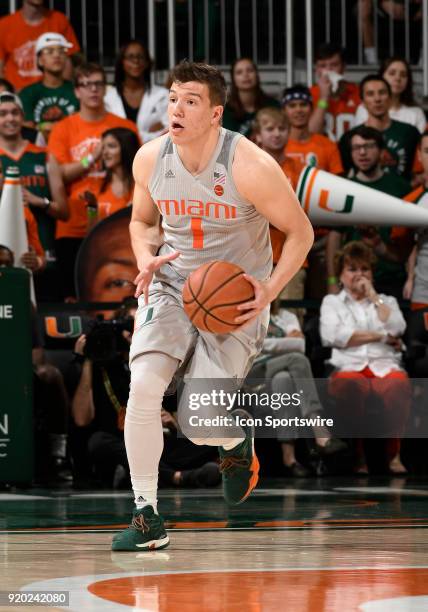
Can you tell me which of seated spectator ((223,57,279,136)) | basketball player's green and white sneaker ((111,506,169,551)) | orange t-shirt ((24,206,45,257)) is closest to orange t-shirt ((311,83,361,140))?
seated spectator ((223,57,279,136))

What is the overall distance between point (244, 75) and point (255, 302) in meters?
6.48

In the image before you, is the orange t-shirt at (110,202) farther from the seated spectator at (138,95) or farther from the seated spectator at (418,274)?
the seated spectator at (418,274)

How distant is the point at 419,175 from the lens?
37.4 ft

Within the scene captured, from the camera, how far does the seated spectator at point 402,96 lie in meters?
12.0

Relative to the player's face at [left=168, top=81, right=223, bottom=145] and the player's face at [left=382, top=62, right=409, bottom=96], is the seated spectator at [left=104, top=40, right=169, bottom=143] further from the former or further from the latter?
the player's face at [left=168, top=81, right=223, bottom=145]

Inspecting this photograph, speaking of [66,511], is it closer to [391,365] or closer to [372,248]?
[391,365]

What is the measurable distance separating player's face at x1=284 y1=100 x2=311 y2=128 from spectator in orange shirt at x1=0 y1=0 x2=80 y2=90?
2322 millimetres

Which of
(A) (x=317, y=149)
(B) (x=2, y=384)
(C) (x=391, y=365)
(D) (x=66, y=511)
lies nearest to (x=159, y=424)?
(D) (x=66, y=511)

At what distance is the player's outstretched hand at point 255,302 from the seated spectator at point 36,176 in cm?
523

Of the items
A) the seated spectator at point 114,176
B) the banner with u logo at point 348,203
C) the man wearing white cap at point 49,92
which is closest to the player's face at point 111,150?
the seated spectator at point 114,176

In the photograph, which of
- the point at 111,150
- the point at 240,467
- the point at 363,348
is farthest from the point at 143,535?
the point at 111,150

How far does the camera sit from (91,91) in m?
11.0

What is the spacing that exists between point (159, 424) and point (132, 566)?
2.50 ft

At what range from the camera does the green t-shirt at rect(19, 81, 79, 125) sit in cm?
1160
